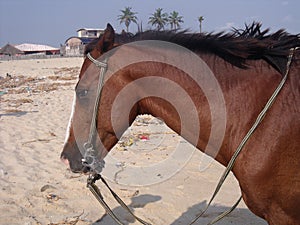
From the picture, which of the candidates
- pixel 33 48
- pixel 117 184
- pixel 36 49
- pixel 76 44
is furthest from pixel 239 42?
pixel 33 48

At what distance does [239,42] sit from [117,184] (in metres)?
3.67

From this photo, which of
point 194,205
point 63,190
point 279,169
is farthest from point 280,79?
point 63,190

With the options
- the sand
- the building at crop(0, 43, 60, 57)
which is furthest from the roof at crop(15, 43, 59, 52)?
the sand

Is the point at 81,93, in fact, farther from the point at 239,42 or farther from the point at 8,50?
the point at 8,50

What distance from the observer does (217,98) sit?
256cm

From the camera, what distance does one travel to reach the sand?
4555 millimetres

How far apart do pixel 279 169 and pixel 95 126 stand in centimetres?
137

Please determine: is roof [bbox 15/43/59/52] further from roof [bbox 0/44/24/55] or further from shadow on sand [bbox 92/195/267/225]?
shadow on sand [bbox 92/195/267/225]

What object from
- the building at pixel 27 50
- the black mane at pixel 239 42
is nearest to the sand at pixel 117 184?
the black mane at pixel 239 42

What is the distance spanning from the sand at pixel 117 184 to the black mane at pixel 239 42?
2.62 metres

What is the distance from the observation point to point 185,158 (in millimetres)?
6801

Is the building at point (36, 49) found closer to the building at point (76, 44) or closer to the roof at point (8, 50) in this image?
the building at point (76, 44)

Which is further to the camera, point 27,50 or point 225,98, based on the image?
point 27,50

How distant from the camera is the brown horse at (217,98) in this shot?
7.79 ft
